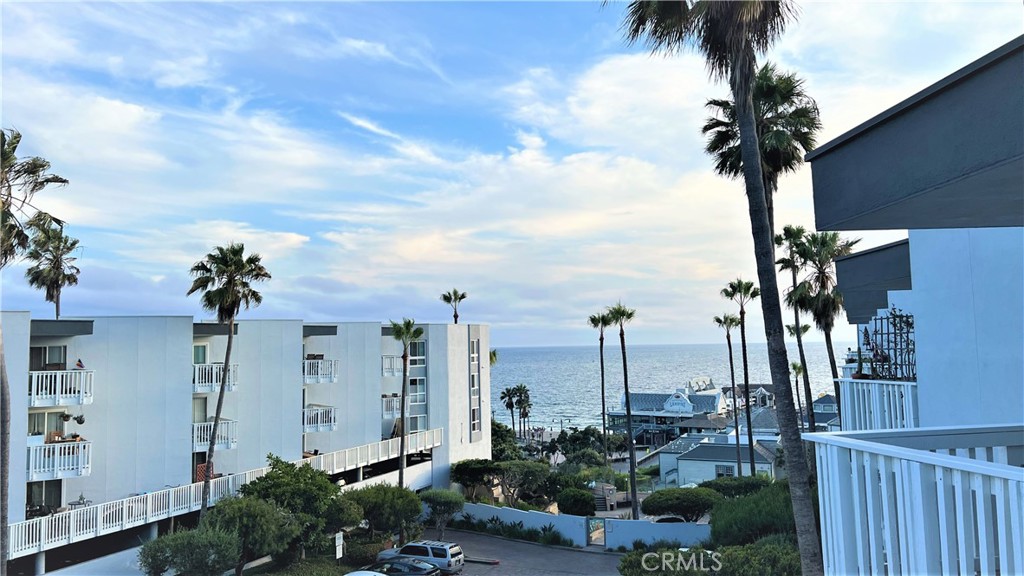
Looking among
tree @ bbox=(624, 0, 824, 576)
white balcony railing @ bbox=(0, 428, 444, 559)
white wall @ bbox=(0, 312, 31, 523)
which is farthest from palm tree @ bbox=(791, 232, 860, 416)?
white wall @ bbox=(0, 312, 31, 523)

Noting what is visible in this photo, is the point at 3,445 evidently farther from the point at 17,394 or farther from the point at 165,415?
the point at 165,415

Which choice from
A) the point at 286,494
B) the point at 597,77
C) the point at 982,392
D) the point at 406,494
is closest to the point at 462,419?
the point at 406,494

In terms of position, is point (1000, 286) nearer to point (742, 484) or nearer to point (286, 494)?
point (286, 494)

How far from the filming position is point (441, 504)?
3212cm

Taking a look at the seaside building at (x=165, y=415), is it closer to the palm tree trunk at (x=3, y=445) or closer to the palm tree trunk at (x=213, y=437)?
the palm tree trunk at (x=213, y=437)

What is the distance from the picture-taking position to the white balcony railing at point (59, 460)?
68.6 ft

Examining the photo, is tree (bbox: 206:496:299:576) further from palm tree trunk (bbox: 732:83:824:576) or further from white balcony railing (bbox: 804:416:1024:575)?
white balcony railing (bbox: 804:416:1024:575)

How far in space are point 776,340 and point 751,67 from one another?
13.1 feet

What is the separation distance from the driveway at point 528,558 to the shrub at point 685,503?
13.7 feet

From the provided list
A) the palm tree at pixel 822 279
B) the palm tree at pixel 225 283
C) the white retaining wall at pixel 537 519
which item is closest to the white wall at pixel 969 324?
the palm tree at pixel 822 279

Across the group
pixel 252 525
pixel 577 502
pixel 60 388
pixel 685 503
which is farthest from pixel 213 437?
pixel 685 503

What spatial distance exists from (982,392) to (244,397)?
27076mm

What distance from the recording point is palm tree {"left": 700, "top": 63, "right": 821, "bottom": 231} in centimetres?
1443

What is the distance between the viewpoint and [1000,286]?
25.7ft
